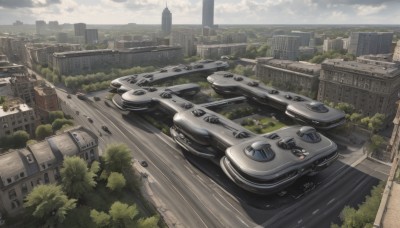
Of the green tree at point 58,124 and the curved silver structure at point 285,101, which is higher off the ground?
the curved silver structure at point 285,101

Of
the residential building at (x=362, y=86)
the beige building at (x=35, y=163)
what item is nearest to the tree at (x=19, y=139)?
the beige building at (x=35, y=163)

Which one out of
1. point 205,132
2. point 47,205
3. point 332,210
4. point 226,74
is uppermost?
point 226,74

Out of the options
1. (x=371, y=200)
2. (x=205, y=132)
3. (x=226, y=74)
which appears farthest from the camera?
(x=226, y=74)

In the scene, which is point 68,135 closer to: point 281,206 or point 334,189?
point 281,206

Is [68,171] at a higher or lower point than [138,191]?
higher

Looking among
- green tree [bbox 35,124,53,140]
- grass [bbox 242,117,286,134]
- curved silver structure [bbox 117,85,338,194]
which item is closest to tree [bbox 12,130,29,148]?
green tree [bbox 35,124,53,140]

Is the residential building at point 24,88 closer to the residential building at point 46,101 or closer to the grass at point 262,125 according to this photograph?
the residential building at point 46,101

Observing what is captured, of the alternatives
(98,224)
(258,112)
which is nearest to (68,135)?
(98,224)

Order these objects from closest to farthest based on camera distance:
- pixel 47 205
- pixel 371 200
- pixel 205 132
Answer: pixel 47 205 → pixel 371 200 → pixel 205 132

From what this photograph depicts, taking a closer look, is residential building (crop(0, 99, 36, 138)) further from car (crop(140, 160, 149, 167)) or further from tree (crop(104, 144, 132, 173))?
car (crop(140, 160, 149, 167))
